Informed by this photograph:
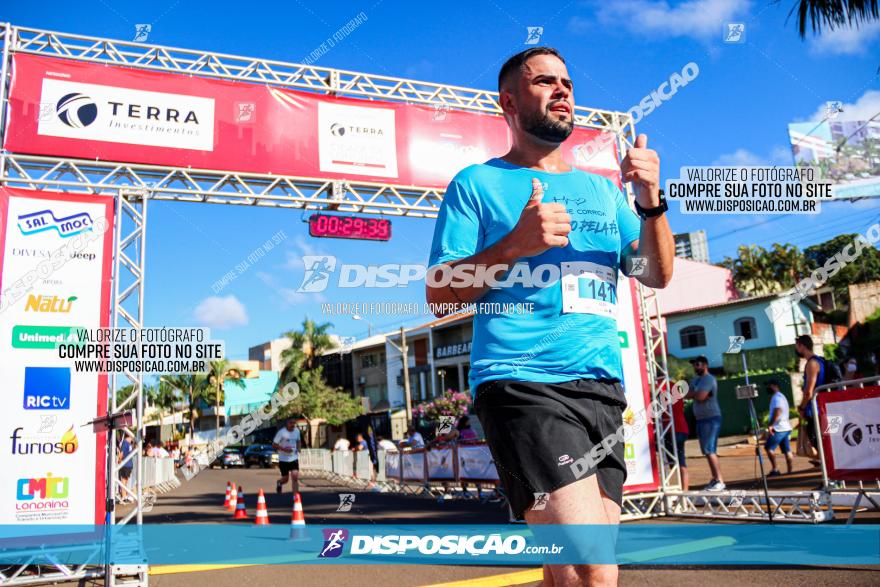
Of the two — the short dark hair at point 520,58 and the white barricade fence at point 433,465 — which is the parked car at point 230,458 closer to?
the white barricade fence at point 433,465

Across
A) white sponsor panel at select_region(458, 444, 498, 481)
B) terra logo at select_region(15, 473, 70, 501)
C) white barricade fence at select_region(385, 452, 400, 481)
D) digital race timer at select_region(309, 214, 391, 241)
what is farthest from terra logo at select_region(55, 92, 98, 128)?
white barricade fence at select_region(385, 452, 400, 481)

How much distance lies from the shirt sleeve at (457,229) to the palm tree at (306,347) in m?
50.9

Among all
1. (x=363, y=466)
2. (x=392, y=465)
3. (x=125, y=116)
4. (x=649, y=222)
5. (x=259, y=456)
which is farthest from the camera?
(x=259, y=456)

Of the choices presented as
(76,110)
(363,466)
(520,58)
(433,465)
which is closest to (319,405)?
(363,466)

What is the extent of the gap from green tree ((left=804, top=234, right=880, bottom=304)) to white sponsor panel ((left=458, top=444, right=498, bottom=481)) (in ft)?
113

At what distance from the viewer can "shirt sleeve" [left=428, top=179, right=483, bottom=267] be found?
1.97 m

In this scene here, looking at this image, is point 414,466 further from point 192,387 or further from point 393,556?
point 192,387

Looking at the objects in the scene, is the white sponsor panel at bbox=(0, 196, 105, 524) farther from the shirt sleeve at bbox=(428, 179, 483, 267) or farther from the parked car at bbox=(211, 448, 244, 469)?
the parked car at bbox=(211, 448, 244, 469)

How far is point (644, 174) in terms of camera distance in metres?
2.00

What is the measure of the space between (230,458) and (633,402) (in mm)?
31759

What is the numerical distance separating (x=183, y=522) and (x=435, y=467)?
5.20 m

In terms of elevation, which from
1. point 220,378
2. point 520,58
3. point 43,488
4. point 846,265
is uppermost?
point 846,265

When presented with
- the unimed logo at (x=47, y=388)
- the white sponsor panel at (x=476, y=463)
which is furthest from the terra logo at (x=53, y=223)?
the white sponsor panel at (x=476, y=463)

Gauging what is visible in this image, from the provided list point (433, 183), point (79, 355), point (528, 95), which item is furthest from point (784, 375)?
point (528, 95)
